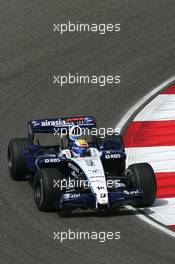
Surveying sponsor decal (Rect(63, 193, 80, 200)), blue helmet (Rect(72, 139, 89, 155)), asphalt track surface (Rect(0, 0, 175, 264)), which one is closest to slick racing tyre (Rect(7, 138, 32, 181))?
asphalt track surface (Rect(0, 0, 175, 264))

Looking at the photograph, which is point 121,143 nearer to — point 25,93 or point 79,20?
point 25,93

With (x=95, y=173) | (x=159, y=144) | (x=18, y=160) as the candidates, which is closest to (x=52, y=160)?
(x=95, y=173)

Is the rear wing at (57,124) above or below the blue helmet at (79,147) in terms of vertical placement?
above

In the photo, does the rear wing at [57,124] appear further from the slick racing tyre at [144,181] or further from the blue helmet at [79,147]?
the slick racing tyre at [144,181]

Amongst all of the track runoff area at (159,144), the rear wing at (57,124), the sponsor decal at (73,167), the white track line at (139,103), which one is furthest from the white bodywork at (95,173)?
the white track line at (139,103)

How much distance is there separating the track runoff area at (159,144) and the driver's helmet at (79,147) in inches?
53.7

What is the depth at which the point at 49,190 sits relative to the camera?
16188mm

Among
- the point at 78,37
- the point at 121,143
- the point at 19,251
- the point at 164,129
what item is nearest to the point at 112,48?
the point at 78,37

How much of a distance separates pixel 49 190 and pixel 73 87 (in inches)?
253

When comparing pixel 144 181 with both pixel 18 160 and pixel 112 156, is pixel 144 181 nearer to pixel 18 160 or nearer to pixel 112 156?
pixel 112 156

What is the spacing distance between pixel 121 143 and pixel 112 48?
6.35 m

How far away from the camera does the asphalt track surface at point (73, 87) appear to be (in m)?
15.0

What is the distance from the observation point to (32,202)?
17.0 m

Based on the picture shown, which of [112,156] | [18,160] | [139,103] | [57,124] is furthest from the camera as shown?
[139,103]
